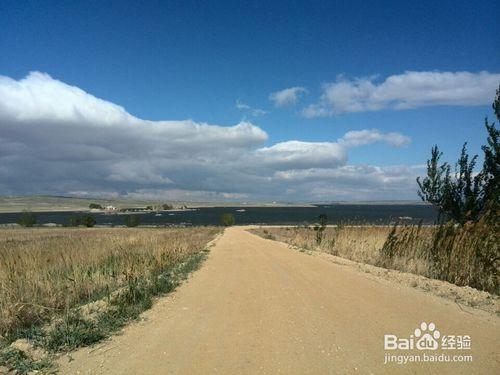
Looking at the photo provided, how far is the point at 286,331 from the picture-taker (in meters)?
6.35

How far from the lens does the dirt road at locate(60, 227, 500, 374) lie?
5125 millimetres

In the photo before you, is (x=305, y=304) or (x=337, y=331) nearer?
(x=337, y=331)

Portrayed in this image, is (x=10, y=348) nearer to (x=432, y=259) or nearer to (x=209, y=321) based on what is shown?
(x=209, y=321)

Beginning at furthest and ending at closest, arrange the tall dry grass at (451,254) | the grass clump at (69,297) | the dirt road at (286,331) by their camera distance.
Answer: the tall dry grass at (451,254) < the grass clump at (69,297) < the dirt road at (286,331)

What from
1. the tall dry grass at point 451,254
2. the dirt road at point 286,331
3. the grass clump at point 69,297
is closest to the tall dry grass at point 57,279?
the grass clump at point 69,297

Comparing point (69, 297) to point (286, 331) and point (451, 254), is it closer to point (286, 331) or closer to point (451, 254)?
point (286, 331)

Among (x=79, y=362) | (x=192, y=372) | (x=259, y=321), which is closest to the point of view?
(x=192, y=372)

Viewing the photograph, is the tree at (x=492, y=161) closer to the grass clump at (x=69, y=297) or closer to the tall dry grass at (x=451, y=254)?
the tall dry grass at (x=451, y=254)

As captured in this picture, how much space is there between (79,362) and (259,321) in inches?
112

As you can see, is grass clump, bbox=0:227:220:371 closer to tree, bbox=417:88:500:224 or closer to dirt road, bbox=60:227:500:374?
dirt road, bbox=60:227:500:374

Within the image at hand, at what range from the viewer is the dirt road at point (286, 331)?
5125 millimetres

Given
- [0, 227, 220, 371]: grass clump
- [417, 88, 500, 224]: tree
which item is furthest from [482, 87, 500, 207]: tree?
[0, 227, 220, 371]: grass clump

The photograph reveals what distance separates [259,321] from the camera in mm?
6969

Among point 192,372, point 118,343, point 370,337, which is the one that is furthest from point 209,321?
point 370,337
